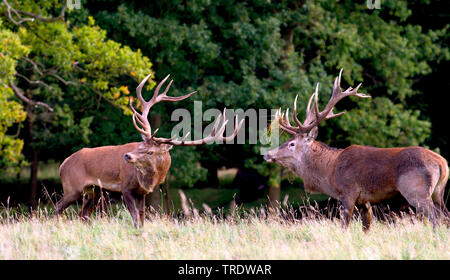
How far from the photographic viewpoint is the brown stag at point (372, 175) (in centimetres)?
774

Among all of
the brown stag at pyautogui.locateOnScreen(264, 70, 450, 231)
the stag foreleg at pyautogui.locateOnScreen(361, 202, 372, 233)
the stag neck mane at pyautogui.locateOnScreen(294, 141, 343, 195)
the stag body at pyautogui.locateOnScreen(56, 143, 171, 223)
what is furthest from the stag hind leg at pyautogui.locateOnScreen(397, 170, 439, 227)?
the stag body at pyautogui.locateOnScreen(56, 143, 171, 223)

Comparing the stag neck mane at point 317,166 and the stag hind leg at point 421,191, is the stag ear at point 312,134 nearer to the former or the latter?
the stag neck mane at point 317,166

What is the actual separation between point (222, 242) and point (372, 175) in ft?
7.58

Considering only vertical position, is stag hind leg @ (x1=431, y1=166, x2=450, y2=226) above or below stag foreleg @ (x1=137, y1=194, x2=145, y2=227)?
above

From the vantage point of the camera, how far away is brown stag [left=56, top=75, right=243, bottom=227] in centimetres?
900

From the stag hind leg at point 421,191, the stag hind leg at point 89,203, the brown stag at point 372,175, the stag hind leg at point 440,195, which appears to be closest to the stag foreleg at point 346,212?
the brown stag at point 372,175

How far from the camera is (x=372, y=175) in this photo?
8.07 m

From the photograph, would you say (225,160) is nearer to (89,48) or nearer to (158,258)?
(89,48)

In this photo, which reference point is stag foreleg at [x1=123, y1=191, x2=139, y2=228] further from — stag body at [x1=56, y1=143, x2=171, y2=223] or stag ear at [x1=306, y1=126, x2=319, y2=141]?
stag ear at [x1=306, y1=126, x2=319, y2=141]

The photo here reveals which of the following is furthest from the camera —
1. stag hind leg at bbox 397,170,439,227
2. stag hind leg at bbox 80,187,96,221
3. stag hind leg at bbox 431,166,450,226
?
stag hind leg at bbox 80,187,96,221

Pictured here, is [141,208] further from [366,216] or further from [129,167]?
[366,216]

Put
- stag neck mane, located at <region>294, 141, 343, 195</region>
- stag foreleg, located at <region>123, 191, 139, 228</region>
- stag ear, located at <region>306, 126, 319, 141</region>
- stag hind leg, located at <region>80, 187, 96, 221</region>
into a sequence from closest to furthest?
stag foreleg, located at <region>123, 191, 139, 228</region> → stag neck mane, located at <region>294, 141, 343, 195</region> → stag ear, located at <region>306, 126, 319, 141</region> → stag hind leg, located at <region>80, 187, 96, 221</region>

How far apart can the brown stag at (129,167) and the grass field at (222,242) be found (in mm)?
998

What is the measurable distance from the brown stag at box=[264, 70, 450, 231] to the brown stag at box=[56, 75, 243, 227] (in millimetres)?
1199
